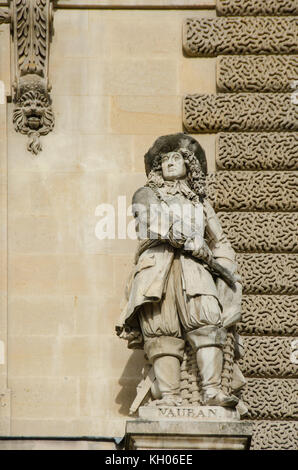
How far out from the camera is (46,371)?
12.8m

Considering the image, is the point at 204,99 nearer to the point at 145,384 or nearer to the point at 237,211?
the point at 237,211

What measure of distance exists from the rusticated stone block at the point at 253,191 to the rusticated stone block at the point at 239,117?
1.03 feet

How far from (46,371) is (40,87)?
6.18 feet

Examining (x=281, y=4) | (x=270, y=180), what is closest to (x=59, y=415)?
(x=270, y=180)

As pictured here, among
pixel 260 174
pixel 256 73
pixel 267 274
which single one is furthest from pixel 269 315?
pixel 256 73

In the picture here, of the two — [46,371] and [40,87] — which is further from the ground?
[40,87]

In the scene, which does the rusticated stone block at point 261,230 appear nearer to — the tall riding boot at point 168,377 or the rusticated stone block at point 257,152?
the rusticated stone block at point 257,152

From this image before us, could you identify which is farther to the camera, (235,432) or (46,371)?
(46,371)

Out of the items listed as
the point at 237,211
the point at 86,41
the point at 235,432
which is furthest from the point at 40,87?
the point at 235,432

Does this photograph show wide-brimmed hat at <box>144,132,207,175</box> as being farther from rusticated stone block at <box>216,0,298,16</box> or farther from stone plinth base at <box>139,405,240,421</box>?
stone plinth base at <box>139,405,240,421</box>

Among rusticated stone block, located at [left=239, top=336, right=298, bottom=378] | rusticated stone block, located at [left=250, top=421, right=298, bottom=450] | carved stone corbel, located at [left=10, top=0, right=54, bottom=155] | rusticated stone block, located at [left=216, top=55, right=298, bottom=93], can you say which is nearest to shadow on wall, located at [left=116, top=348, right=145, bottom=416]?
rusticated stone block, located at [left=239, top=336, right=298, bottom=378]

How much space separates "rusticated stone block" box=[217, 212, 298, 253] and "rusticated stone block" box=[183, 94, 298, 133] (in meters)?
0.59

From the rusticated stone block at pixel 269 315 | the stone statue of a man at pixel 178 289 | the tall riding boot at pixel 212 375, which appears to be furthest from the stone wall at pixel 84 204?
the tall riding boot at pixel 212 375
